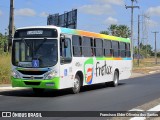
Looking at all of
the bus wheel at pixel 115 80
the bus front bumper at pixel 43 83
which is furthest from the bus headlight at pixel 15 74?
the bus wheel at pixel 115 80

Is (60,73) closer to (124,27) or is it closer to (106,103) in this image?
(106,103)

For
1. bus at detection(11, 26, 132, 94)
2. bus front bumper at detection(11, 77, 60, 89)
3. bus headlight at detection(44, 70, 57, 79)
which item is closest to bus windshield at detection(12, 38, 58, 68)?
bus at detection(11, 26, 132, 94)

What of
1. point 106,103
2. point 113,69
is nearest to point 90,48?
point 113,69

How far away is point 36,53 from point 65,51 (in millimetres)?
1295

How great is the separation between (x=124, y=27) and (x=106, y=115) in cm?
10276

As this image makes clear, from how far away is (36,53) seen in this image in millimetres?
18172

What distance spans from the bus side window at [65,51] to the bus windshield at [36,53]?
1.11ft

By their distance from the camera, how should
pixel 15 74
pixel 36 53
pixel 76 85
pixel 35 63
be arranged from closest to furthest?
pixel 35 63, pixel 36 53, pixel 15 74, pixel 76 85

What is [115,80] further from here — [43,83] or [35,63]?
[35,63]

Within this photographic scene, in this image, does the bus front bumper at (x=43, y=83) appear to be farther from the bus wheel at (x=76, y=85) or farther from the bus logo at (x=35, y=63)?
the bus wheel at (x=76, y=85)

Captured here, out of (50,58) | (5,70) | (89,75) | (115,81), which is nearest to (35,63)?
(50,58)

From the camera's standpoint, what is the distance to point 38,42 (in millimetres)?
18312

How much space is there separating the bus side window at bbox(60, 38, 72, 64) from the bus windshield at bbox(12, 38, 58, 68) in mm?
339

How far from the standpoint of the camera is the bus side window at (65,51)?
59.9 ft
